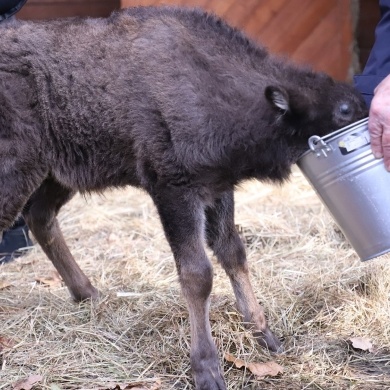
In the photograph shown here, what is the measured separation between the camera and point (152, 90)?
400 centimetres

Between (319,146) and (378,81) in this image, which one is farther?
(378,81)

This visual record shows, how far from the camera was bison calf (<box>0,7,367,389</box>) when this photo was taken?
391cm

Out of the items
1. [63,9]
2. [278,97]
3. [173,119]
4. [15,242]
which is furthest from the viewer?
[63,9]

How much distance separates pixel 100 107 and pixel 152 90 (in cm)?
30

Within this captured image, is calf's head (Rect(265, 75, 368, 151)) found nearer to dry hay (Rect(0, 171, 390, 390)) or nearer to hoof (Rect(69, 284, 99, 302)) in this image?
dry hay (Rect(0, 171, 390, 390))

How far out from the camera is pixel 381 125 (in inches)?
138

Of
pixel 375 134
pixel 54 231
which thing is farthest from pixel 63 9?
pixel 375 134

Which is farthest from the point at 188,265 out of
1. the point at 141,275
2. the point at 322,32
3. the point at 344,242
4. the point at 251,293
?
the point at 322,32

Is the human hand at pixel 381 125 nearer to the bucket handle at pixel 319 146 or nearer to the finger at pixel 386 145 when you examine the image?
the finger at pixel 386 145

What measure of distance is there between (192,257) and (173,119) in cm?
65

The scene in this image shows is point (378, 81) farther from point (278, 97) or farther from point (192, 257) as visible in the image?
point (192, 257)

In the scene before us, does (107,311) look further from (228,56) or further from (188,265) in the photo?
(228,56)

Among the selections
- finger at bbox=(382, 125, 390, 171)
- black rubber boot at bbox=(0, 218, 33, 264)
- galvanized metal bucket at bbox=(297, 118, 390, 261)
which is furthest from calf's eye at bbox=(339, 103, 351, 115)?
black rubber boot at bbox=(0, 218, 33, 264)

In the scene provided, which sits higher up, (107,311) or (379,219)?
(379,219)
